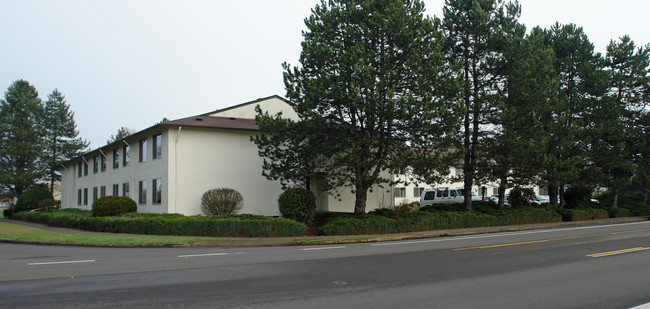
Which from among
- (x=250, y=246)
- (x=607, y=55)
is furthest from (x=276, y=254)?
(x=607, y=55)

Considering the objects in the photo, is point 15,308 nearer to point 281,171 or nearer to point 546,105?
point 281,171

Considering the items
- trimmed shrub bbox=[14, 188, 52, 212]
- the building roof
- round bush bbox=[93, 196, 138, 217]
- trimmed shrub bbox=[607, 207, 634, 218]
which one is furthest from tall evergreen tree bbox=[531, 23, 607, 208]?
trimmed shrub bbox=[14, 188, 52, 212]

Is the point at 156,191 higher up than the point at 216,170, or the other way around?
the point at 216,170

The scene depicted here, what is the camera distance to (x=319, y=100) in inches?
840

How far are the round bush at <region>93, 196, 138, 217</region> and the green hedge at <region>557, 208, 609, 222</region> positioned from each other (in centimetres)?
2478

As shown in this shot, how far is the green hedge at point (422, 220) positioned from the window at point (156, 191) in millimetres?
11312

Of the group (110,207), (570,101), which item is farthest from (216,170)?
(570,101)

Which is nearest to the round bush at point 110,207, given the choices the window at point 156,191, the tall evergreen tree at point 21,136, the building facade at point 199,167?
the window at point 156,191

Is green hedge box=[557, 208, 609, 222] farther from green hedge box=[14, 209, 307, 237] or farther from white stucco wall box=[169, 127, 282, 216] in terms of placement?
green hedge box=[14, 209, 307, 237]

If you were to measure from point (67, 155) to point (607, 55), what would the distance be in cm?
6574

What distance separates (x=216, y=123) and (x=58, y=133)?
2040 inches

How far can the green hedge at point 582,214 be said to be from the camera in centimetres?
2816

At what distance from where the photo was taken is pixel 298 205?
2150 centimetres

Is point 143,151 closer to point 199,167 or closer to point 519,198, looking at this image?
point 199,167
